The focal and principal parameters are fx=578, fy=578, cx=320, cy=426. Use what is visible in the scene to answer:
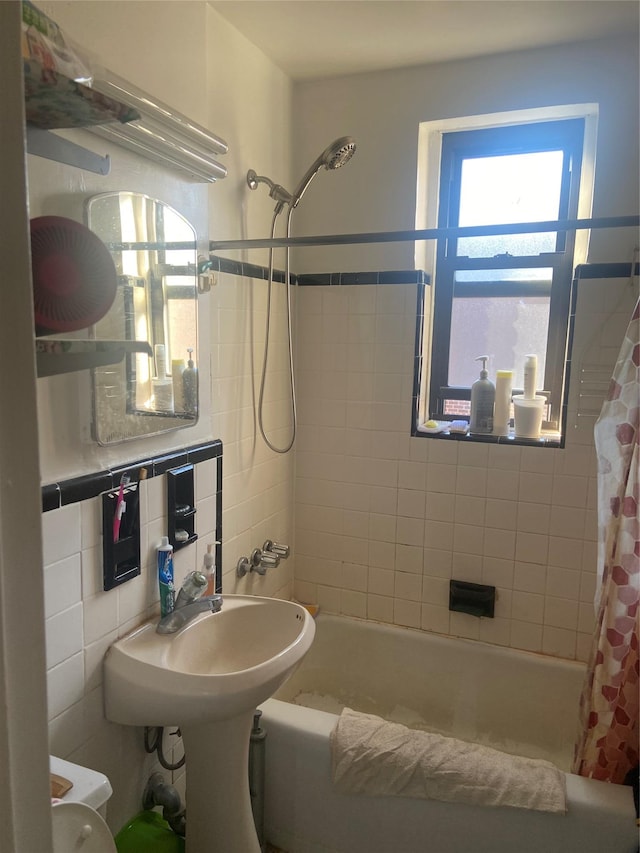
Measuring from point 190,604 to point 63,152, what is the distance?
45.4 inches

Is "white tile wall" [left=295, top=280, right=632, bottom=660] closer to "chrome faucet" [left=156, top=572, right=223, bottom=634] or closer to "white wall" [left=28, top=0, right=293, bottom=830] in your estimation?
"white wall" [left=28, top=0, right=293, bottom=830]

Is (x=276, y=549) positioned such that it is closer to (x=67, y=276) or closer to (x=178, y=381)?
(x=178, y=381)

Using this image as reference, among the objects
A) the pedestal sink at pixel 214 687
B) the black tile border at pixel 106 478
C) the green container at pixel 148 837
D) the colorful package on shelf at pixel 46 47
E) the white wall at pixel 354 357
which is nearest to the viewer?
the colorful package on shelf at pixel 46 47

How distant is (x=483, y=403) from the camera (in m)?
2.29

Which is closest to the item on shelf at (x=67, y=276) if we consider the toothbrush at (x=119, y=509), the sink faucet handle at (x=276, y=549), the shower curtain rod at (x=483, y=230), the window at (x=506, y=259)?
the toothbrush at (x=119, y=509)

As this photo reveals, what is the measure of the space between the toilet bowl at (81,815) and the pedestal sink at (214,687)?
27 centimetres

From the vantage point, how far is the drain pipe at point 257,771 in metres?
1.75

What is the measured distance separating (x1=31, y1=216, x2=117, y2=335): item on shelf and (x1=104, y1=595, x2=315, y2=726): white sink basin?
2.76 ft

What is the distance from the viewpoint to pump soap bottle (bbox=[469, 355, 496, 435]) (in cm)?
228

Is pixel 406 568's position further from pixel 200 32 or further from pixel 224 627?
pixel 200 32

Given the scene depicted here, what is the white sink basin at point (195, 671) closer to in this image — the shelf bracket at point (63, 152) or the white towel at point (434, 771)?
the white towel at point (434, 771)

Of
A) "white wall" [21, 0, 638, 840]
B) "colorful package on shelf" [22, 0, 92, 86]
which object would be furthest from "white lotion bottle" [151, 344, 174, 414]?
"colorful package on shelf" [22, 0, 92, 86]

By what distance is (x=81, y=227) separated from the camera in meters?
1.16

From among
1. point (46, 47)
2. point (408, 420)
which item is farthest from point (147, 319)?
point (408, 420)
